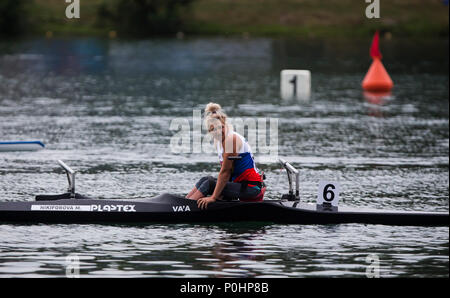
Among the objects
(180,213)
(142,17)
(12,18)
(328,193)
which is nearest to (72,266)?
(180,213)

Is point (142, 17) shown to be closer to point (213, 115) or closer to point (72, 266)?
point (213, 115)

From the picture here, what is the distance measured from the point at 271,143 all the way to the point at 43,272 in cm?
1123

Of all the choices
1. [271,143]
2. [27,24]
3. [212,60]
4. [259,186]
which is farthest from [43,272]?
[27,24]

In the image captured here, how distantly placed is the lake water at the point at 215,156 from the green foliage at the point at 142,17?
16.9m

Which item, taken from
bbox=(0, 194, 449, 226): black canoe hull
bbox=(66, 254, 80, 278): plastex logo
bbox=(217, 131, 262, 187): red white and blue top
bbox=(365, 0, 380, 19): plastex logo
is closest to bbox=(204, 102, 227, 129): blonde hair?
bbox=(217, 131, 262, 187): red white and blue top

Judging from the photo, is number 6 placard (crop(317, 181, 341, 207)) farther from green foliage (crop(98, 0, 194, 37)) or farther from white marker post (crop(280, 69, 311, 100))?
green foliage (crop(98, 0, 194, 37))

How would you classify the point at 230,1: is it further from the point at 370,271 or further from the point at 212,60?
the point at 370,271

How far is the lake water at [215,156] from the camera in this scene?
12094 millimetres

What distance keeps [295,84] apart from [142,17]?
32758 millimetres

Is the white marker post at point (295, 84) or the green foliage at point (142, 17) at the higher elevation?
the green foliage at point (142, 17)

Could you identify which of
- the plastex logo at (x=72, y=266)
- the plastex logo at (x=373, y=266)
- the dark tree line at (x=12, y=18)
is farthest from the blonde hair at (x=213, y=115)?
the dark tree line at (x=12, y=18)

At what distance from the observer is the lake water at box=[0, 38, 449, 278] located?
39.7ft

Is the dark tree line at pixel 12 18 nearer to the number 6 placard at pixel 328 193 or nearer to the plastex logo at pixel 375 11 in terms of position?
the plastex logo at pixel 375 11

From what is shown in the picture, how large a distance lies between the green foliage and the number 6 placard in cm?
4905
